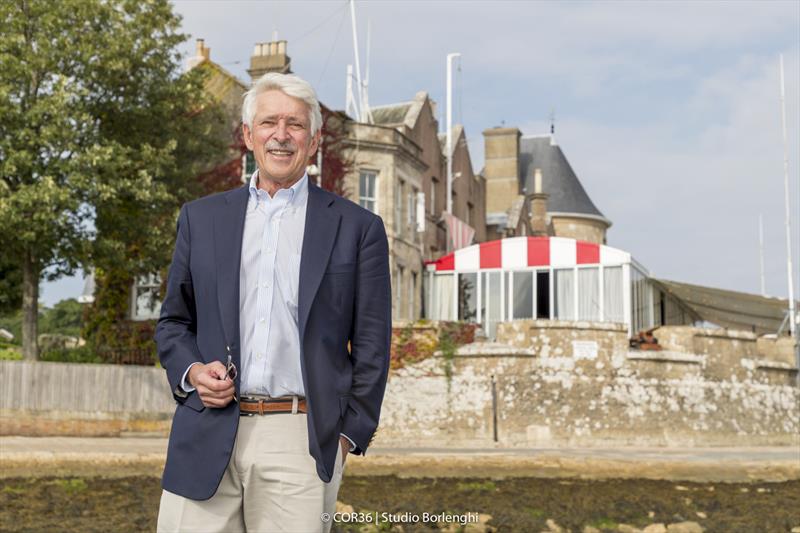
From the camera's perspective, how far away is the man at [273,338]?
Answer: 9.50ft

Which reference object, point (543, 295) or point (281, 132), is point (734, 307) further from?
point (281, 132)

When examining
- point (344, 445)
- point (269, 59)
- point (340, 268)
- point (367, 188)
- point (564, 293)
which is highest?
point (269, 59)

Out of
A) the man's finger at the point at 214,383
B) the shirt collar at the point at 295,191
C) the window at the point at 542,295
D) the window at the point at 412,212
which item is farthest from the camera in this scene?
the window at the point at 412,212

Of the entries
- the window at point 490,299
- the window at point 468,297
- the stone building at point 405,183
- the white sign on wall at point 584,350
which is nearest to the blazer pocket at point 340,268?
the white sign on wall at point 584,350

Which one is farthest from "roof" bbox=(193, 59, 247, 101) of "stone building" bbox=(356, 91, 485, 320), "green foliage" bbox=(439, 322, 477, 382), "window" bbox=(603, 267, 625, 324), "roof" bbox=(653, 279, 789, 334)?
"roof" bbox=(653, 279, 789, 334)

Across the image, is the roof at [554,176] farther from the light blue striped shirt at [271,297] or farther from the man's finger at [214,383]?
the man's finger at [214,383]

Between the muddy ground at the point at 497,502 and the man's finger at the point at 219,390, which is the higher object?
the man's finger at the point at 219,390

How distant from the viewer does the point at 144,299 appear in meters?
27.3

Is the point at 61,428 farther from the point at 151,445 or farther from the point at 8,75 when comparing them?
the point at 8,75

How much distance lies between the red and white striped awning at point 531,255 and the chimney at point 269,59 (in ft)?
28.2

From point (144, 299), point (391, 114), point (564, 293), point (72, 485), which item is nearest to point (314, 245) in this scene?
point (72, 485)

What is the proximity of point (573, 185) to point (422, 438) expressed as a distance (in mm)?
38685

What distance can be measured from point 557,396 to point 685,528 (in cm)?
1318

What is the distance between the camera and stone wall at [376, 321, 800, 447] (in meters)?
22.2
